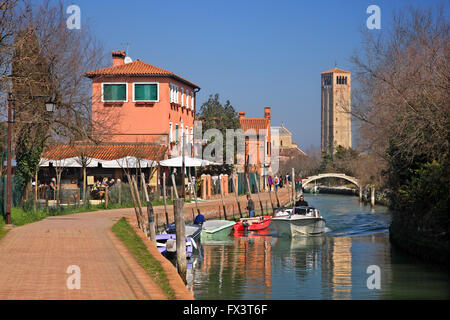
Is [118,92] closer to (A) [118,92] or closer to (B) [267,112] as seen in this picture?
(A) [118,92]

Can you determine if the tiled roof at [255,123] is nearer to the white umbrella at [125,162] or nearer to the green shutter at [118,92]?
the green shutter at [118,92]

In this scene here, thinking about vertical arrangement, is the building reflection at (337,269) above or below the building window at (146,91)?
below

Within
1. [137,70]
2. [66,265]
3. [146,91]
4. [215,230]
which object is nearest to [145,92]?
[146,91]

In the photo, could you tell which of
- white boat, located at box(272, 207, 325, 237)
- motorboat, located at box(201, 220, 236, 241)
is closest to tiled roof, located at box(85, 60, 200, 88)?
motorboat, located at box(201, 220, 236, 241)

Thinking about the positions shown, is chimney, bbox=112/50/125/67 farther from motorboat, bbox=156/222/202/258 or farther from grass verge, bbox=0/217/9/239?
grass verge, bbox=0/217/9/239

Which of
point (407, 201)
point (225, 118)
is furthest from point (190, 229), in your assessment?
point (225, 118)

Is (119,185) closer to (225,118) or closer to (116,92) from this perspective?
(116,92)

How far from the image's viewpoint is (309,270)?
23.1m

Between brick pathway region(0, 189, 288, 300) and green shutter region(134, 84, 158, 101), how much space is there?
84.6 ft

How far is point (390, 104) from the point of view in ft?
82.4

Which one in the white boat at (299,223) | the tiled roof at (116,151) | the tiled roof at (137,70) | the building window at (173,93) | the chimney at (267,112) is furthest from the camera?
the chimney at (267,112)

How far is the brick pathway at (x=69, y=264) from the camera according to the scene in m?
10.8

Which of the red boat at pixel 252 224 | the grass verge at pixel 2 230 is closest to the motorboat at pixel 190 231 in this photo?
the grass verge at pixel 2 230
